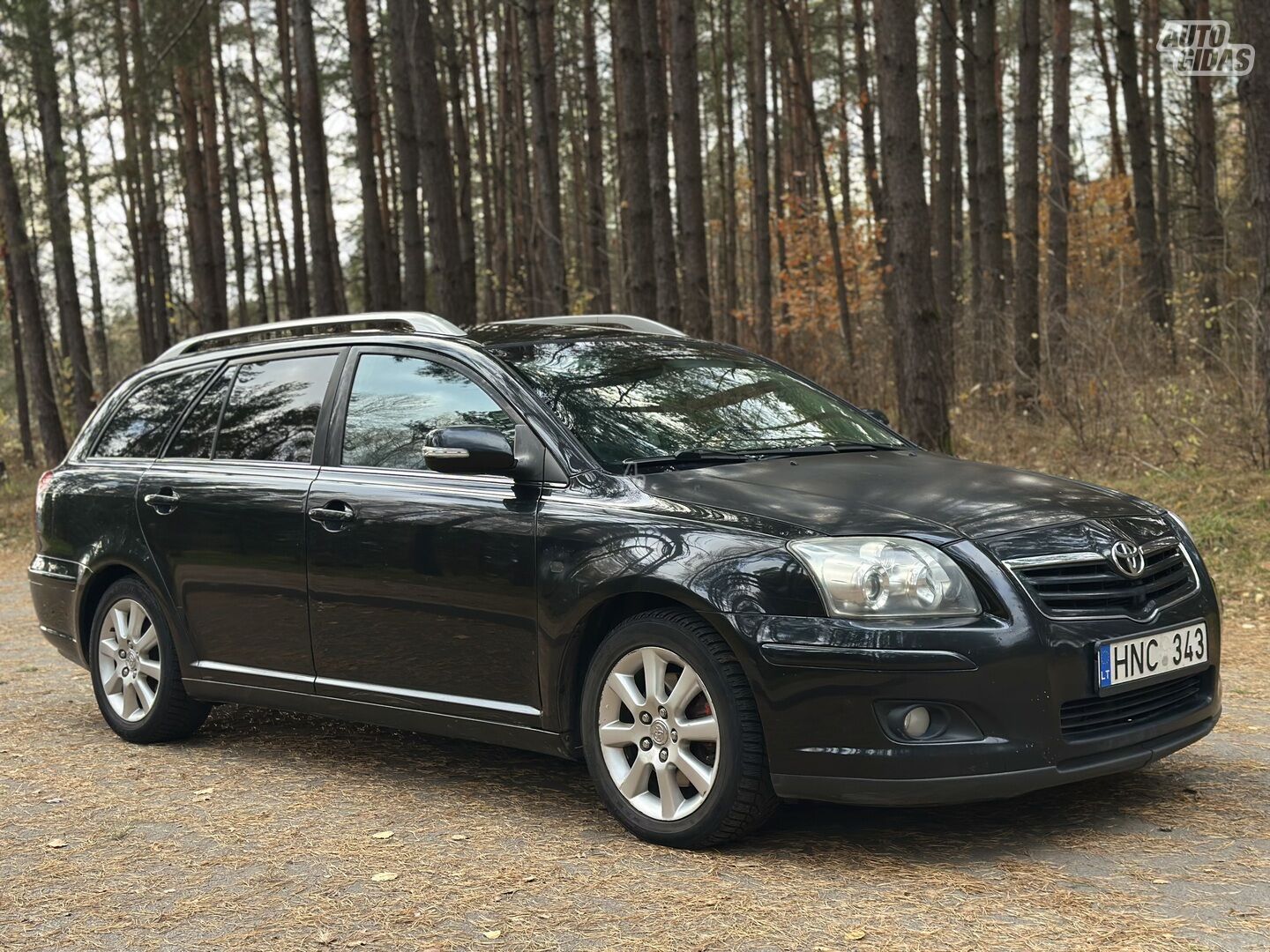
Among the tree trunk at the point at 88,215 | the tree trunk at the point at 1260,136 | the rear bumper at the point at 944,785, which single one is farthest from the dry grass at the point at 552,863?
the tree trunk at the point at 88,215

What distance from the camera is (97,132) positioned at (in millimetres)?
29062

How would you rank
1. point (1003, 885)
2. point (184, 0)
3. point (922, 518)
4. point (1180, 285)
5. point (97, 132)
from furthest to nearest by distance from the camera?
point (97, 132) < point (1180, 285) < point (184, 0) < point (922, 518) < point (1003, 885)

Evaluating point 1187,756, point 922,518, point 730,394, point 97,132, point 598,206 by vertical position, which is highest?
point 97,132

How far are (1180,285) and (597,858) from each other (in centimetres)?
2412

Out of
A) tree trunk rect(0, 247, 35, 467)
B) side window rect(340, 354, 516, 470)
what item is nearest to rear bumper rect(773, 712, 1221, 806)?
side window rect(340, 354, 516, 470)

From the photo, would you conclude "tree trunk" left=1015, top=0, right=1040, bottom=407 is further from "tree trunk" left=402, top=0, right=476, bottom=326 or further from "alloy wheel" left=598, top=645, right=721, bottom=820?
"alloy wheel" left=598, top=645, right=721, bottom=820

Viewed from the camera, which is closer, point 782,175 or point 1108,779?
point 1108,779

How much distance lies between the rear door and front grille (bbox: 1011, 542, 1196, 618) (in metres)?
2.95

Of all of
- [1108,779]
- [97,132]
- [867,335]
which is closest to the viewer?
[1108,779]

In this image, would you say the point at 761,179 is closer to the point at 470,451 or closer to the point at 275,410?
the point at 275,410

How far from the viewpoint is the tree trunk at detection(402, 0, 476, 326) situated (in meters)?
15.3

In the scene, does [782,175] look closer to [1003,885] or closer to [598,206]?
[598,206]

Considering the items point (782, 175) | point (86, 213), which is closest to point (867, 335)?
point (782, 175)

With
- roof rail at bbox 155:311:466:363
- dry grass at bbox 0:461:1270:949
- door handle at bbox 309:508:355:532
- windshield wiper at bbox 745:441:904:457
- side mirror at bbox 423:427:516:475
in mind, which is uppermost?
roof rail at bbox 155:311:466:363
